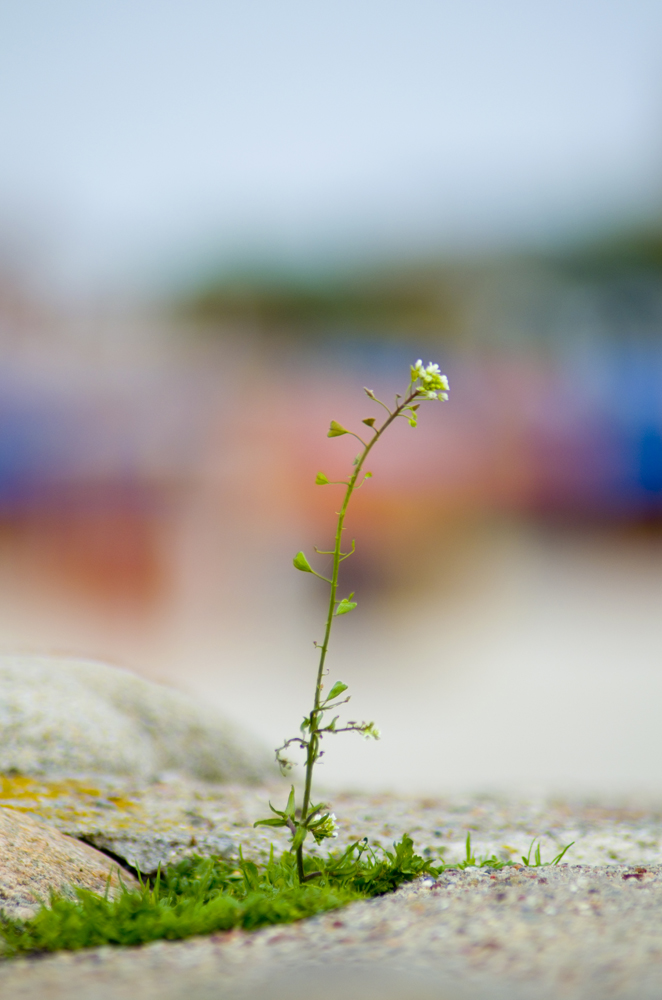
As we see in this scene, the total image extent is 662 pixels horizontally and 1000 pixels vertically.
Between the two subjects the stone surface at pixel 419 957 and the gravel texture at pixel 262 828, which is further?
the gravel texture at pixel 262 828

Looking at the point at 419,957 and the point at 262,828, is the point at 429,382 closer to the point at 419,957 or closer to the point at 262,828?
the point at 419,957

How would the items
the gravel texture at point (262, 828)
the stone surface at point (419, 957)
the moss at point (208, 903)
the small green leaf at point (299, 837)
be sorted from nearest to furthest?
1. the stone surface at point (419, 957)
2. the moss at point (208, 903)
3. the small green leaf at point (299, 837)
4. the gravel texture at point (262, 828)

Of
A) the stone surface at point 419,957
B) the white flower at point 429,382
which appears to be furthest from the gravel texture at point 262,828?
the white flower at point 429,382

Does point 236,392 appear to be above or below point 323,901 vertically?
above

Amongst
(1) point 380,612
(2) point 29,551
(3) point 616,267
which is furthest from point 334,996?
(3) point 616,267

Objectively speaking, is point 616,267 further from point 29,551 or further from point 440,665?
point 29,551

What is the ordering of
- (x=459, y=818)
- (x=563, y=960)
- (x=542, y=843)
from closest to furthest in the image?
(x=563, y=960) < (x=542, y=843) < (x=459, y=818)

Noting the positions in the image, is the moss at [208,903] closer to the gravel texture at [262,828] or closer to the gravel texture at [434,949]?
the gravel texture at [434,949]
